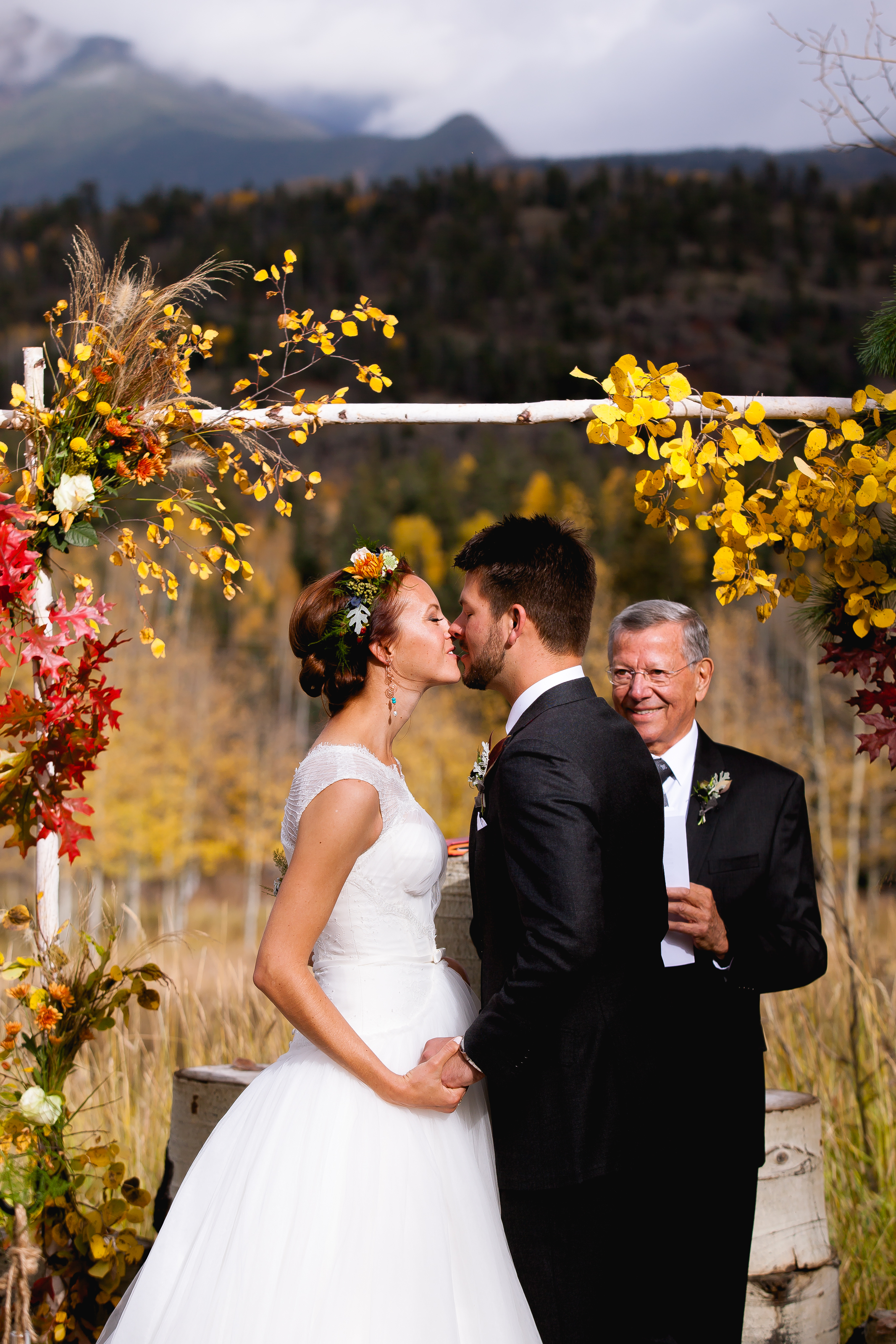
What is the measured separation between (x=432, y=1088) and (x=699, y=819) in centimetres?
108

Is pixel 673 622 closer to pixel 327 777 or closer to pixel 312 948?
pixel 327 777

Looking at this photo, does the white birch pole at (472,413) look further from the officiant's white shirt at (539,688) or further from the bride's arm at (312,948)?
the bride's arm at (312,948)

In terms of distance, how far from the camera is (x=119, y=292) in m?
3.17

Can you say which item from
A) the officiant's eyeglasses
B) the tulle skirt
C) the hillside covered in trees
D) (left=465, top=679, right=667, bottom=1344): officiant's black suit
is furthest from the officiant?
the hillside covered in trees

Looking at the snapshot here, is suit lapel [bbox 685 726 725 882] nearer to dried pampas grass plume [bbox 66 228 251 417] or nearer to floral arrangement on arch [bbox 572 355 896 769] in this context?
floral arrangement on arch [bbox 572 355 896 769]

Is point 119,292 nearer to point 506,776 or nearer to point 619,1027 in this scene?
point 506,776

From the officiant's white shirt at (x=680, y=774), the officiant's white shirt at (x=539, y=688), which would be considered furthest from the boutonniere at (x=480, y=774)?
the officiant's white shirt at (x=680, y=774)

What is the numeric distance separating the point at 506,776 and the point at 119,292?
1865 millimetres

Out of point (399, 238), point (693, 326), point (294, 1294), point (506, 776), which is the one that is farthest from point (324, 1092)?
point (399, 238)

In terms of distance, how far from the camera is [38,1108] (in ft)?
9.78

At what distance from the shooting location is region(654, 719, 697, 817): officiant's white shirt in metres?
3.11

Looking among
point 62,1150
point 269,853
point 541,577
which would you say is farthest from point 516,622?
point 269,853

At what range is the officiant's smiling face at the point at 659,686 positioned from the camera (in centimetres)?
315

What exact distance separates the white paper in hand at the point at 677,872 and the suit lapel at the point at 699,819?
0.5 inches
